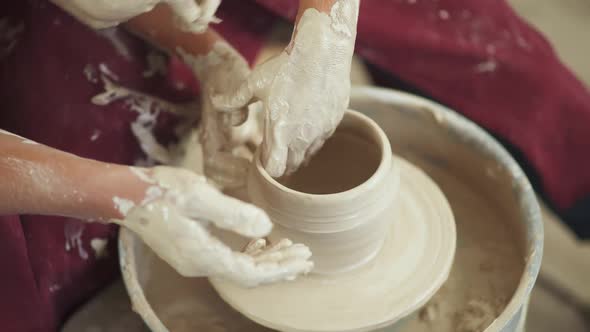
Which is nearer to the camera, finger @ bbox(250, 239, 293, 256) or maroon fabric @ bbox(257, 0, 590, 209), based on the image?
finger @ bbox(250, 239, 293, 256)

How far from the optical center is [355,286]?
1182mm

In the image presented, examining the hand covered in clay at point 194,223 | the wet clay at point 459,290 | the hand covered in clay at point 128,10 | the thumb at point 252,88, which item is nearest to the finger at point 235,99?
the thumb at point 252,88

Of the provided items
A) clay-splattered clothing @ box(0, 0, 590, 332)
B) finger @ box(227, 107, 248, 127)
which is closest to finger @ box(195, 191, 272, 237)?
finger @ box(227, 107, 248, 127)

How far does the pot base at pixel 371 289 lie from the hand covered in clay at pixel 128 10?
448 mm

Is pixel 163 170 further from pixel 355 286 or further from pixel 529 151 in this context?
pixel 529 151

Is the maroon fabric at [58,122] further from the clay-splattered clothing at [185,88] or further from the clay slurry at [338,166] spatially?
the clay slurry at [338,166]

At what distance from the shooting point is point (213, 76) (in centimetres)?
127

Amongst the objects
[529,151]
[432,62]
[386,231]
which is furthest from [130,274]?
[529,151]

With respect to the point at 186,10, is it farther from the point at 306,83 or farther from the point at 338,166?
the point at 338,166

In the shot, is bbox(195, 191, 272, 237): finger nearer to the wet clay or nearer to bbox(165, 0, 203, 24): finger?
bbox(165, 0, 203, 24): finger

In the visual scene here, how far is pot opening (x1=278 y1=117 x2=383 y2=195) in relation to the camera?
48.5 inches

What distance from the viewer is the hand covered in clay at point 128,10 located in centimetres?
92

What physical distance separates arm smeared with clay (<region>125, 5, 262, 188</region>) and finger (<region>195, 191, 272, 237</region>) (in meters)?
0.36

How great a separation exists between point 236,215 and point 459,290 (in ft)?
2.14
